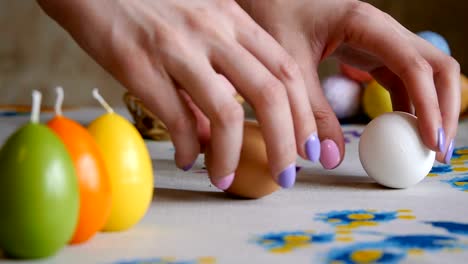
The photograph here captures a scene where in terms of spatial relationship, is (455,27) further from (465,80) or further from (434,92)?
(434,92)

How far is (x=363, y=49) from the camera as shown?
111cm

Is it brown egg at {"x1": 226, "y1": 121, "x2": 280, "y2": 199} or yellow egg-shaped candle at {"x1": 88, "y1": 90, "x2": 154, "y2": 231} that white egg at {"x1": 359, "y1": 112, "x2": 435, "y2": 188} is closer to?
brown egg at {"x1": 226, "y1": 121, "x2": 280, "y2": 199}

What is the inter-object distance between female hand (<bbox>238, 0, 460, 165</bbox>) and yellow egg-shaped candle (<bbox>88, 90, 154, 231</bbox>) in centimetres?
33

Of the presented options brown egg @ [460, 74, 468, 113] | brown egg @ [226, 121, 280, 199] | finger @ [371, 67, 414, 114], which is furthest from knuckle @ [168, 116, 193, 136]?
brown egg @ [460, 74, 468, 113]

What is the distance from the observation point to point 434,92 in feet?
3.33

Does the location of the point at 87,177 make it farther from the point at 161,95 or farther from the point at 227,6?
the point at 227,6

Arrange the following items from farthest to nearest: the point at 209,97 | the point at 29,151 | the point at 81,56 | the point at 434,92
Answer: the point at 81,56 → the point at 434,92 → the point at 209,97 → the point at 29,151

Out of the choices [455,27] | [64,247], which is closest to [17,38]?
[455,27]

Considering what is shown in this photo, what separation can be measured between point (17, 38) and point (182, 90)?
190cm

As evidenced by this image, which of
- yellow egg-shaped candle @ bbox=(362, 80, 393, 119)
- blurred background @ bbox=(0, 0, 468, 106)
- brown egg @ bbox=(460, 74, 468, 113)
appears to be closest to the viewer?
yellow egg-shaped candle @ bbox=(362, 80, 393, 119)

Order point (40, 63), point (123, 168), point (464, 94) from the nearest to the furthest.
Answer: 1. point (123, 168)
2. point (464, 94)
3. point (40, 63)

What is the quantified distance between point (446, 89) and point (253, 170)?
328 mm

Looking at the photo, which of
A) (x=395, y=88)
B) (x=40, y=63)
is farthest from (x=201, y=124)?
(x=40, y=63)

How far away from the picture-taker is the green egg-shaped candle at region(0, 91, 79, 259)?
2.17 feet
